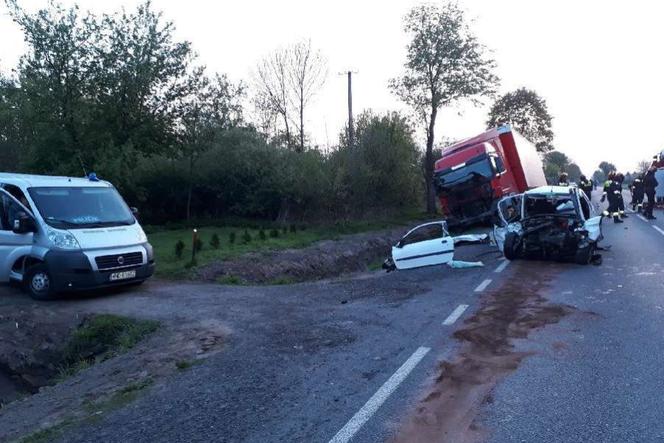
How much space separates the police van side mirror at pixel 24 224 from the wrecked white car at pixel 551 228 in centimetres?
1009

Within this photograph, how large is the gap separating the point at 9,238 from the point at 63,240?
150 cm

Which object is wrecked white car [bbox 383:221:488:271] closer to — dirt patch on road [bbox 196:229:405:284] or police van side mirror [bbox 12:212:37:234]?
dirt patch on road [bbox 196:229:405:284]

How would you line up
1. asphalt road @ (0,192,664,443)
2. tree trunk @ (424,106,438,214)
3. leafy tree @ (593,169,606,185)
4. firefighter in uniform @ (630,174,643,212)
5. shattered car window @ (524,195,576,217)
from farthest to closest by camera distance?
leafy tree @ (593,169,606,185) → tree trunk @ (424,106,438,214) → firefighter in uniform @ (630,174,643,212) → shattered car window @ (524,195,576,217) → asphalt road @ (0,192,664,443)

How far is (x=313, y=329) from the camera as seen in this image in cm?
848

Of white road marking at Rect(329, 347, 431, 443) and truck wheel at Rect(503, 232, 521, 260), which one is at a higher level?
truck wheel at Rect(503, 232, 521, 260)

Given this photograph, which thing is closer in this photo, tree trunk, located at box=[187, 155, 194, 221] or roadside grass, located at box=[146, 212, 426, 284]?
roadside grass, located at box=[146, 212, 426, 284]

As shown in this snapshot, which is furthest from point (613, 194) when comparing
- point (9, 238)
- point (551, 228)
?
point (9, 238)

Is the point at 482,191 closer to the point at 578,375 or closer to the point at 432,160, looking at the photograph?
the point at 432,160

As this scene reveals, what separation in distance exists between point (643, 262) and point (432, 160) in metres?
20.6

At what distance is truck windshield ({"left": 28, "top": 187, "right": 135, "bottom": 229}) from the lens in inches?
469

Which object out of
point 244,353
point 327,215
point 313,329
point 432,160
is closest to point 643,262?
point 313,329

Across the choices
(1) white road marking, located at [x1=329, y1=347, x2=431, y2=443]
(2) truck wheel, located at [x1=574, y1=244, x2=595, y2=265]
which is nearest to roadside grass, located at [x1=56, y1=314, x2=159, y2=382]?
(1) white road marking, located at [x1=329, y1=347, x2=431, y2=443]

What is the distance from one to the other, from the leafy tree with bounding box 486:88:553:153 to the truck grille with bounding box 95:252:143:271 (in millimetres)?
43320

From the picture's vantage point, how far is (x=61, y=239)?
11.5m
